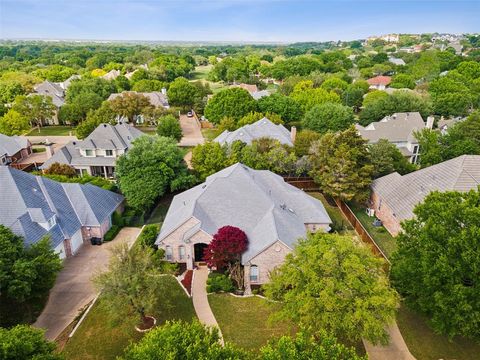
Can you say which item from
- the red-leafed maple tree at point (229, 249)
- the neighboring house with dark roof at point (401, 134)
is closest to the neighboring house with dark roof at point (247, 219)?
the red-leafed maple tree at point (229, 249)

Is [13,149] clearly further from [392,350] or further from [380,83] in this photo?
[380,83]

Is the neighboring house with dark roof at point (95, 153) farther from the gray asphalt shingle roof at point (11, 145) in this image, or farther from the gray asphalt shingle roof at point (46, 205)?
the gray asphalt shingle roof at point (46, 205)

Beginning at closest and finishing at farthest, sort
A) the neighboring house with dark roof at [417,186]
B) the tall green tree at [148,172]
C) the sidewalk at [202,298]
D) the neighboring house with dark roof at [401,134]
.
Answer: the sidewalk at [202,298], the neighboring house with dark roof at [417,186], the tall green tree at [148,172], the neighboring house with dark roof at [401,134]

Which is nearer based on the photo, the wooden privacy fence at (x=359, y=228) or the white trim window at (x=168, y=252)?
the white trim window at (x=168, y=252)

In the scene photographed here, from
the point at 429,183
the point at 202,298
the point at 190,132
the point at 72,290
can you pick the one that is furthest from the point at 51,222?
the point at 190,132

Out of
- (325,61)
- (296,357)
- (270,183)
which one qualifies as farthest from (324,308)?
(325,61)

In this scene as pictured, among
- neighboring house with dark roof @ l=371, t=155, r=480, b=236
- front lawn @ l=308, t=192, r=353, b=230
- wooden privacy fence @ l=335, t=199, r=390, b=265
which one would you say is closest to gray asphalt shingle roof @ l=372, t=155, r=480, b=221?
neighboring house with dark roof @ l=371, t=155, r=480, b=236

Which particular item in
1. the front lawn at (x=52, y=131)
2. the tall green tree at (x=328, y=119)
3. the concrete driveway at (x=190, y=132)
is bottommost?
the concrete driveway at (x=190, y=132)
